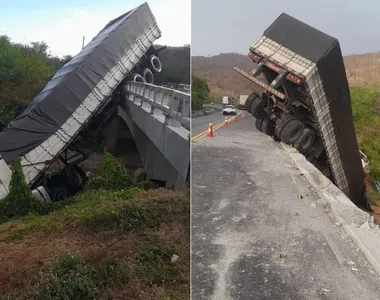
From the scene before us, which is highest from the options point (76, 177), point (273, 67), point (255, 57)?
point (255, 57)

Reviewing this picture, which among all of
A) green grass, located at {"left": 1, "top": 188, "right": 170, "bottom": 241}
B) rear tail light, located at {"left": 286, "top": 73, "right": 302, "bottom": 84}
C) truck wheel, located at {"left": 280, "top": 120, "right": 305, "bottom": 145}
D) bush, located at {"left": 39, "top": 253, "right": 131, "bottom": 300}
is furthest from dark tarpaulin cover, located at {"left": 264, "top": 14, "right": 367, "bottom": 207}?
bush, located at {"left": 39, "top": 253, "right": 131, "bottom": 300}

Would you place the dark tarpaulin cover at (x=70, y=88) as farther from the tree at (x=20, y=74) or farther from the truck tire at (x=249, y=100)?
the truck tire at (x=249, y=100)

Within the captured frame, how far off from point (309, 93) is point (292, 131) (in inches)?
36.7

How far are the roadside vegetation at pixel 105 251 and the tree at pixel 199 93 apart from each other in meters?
1.18

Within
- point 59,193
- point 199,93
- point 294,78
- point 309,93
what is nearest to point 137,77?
point 59,193

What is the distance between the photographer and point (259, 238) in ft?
11.6

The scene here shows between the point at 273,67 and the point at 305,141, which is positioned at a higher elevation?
the point at 273,67

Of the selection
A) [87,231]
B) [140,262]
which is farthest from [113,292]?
[87,231]

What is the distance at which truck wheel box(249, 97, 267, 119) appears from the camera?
6516mm

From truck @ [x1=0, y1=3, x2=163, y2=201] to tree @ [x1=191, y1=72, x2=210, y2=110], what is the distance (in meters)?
4.74

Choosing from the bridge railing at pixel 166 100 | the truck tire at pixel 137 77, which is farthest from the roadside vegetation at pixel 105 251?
the truck tire at pixel 137 77

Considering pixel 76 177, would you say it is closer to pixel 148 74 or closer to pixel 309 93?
pixel 148 74

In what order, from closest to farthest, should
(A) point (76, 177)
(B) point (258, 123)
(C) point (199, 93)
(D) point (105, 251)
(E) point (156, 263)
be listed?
(C) point (199, 93) → (E) point (156, 263) → (D) point (105, 251) → (B) point (258, 123) → (A) point (76, 177)

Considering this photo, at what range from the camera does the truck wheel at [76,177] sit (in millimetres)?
7754
